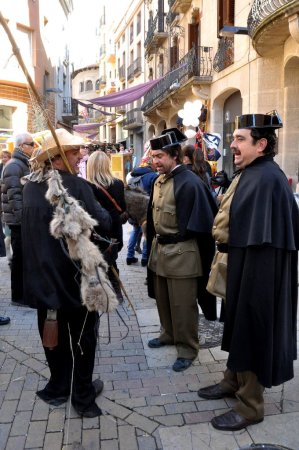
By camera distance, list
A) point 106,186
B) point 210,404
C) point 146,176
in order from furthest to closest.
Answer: point 146,176, point 106,186, point 210,404

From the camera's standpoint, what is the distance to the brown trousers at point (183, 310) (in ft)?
12.3

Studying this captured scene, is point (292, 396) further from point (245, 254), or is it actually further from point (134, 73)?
point (134, 73)

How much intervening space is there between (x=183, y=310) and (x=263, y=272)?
122 centimetres

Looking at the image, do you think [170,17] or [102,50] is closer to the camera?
[170,17]

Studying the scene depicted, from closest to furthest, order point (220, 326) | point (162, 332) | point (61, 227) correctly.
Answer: point (61, 227), point (162, 332), point (220, 326)

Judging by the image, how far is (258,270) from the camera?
2686 mm

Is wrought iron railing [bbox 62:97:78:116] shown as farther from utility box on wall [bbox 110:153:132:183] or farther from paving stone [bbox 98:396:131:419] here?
paving stone [bbox 98:396:131:419]

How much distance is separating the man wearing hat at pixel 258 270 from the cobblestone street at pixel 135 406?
0.20 meters

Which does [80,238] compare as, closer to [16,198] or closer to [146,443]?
[146,443]

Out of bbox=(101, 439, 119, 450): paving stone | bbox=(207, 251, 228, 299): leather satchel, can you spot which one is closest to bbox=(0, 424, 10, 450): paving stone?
bbox=(101, 439, 119, 450): paving stone


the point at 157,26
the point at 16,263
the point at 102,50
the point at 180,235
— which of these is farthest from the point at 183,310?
the point at 102,50

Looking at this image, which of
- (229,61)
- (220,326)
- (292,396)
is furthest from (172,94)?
(292,396)

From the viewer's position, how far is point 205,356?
3.98 meters

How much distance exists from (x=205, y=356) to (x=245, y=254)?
1.59 metres
